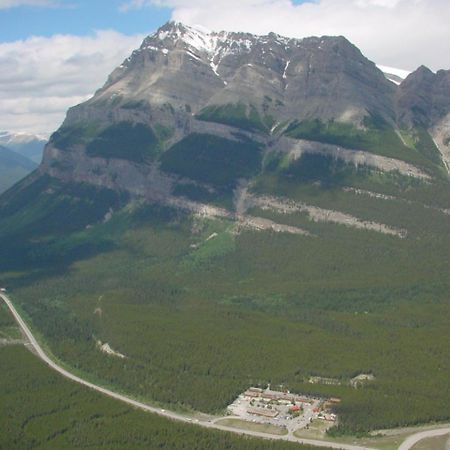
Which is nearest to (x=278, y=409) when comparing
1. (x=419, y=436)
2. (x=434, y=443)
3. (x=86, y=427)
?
(x=419, y=436)

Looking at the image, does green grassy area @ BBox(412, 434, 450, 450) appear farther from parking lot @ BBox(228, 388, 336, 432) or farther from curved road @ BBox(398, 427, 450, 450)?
parking lot @ BBox(228, 388, 336, 432)

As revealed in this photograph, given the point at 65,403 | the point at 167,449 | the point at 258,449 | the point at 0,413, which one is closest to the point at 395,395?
the point at 258,449

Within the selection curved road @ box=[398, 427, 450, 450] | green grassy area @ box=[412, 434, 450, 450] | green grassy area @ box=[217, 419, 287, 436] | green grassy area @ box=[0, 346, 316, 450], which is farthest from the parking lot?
green grassy area @ box=[412, 434, 450, 450]

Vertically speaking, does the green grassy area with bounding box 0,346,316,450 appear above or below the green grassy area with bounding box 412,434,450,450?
above

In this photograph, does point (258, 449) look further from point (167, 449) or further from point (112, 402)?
point (112, 402)

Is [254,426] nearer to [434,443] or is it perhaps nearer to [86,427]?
[86,427]

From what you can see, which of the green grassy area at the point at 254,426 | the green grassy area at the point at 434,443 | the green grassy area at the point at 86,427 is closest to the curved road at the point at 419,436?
the green grassy area at the point at 434,443

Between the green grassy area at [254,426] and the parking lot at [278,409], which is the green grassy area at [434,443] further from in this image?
the green grassy area at [254,426]
